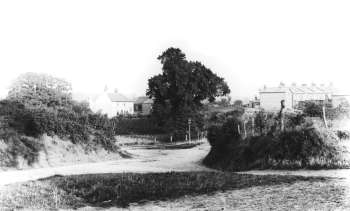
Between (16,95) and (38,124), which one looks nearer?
(38,124)

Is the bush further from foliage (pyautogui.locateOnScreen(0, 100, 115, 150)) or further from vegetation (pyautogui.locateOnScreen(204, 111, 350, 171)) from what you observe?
foliage (pyautogui.locateOnScreen(0, 100, 115, 150))

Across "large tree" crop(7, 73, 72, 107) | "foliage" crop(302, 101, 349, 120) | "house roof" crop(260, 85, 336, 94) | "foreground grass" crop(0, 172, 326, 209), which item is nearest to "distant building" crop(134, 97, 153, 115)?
"house roof" crop(260, 85, 336, 94)

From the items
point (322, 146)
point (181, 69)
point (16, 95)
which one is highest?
point (181, 69)

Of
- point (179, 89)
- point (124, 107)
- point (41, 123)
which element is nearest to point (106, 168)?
point (41, 123)

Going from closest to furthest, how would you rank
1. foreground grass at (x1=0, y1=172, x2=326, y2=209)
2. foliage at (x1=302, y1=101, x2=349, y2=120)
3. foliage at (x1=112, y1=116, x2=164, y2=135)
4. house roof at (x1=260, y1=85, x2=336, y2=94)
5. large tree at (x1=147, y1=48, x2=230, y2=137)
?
foreground grass at (x1=0, y1=172, x2=326, y2=209) → foliage at (x1=302, y1=101, x2=349, y2=120) → large tree at (x1=147, y1=48, x2=230, y2=137) → foliage at (x1=112, y1=116, x2=164, y2=135) → house roof at (x1=260, y1=85, x2=336, y2=94)

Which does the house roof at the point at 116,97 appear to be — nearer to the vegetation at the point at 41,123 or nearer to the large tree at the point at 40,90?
the large tree at the point at 40,90

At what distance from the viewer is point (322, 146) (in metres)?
23.3

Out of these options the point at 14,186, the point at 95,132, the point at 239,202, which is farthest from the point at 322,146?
the point at 95,132

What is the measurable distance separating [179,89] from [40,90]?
73.9 ft

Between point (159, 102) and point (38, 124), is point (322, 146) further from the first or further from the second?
point (159, 102)

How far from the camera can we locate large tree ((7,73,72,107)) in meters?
51.4

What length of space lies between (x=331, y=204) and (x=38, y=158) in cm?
2737

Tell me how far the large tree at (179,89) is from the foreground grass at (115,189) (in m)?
48.1

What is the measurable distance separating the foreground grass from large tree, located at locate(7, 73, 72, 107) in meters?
31.5
